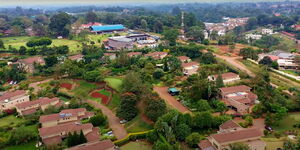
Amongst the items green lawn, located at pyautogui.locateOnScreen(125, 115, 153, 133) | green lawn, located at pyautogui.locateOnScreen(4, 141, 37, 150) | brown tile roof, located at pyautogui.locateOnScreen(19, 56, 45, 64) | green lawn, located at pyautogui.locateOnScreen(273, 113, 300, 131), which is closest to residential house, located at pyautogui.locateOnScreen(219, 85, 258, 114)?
green lawn, located at pyautogui.locateOnScreen(273, 113, 300, 131)

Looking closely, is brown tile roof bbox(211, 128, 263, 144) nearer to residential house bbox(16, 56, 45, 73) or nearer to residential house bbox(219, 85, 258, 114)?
residential house bbox(219, 85, 258, 114)

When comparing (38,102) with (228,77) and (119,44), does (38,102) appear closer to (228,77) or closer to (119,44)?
(228,77)

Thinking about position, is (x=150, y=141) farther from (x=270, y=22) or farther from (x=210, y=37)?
(x=270, y=22)

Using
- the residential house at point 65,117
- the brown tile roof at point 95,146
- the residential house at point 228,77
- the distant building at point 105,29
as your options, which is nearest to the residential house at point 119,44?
the distant building at point 105,29

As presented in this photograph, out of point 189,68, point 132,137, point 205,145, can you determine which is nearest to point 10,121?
point 132,137

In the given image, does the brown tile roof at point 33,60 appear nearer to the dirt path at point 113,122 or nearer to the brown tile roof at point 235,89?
the dirt path at point 113,122

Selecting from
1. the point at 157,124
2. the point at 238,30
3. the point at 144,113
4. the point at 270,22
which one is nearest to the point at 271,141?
the point at 157,124
